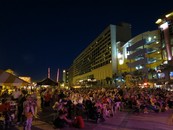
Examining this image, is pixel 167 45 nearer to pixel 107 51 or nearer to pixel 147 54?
pixel 147 54

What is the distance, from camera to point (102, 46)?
11294 centimetres

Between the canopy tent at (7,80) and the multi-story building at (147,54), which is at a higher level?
the multi-story building at (147,54)

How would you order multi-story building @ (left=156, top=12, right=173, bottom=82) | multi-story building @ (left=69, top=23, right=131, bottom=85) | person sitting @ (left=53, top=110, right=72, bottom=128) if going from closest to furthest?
person sitting @ (left=53, top=110, right=72, bottom=128)
multi-story building @ (left=156, top=12, right=173, bottom=82)
multi-story building @ (left=69, top=23, right=131, bottom=85)

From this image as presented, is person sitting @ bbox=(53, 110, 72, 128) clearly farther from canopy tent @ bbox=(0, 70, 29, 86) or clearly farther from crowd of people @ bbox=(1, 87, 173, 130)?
canopy tent @ bbox=(0, 70, 29, 86)

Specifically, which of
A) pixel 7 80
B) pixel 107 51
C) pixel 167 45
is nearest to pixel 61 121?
pixel 7 80

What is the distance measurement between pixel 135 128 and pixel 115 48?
90222 mm

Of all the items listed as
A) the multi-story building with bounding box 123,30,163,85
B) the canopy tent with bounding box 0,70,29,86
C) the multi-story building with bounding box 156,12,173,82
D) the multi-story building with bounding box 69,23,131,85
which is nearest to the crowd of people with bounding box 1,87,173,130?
the canopy tent with bounding box 0,70,29,86

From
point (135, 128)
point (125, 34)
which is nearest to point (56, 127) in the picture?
point (135, 128)

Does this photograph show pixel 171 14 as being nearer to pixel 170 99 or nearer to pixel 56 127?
pixel 170 99

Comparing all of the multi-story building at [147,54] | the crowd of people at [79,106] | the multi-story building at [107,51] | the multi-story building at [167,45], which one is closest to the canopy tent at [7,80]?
the crowd of people at [79,106]

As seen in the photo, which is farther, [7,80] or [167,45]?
[167,45]

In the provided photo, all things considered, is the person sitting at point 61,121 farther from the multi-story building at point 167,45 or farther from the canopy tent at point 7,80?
the multi-story building at point 167,45

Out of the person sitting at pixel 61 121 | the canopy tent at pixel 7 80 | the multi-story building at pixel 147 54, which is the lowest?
the person sitting at pixel 61 121

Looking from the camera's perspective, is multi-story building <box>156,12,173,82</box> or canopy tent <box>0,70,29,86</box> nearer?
canopy tent <box>0,70,29,86</box>
